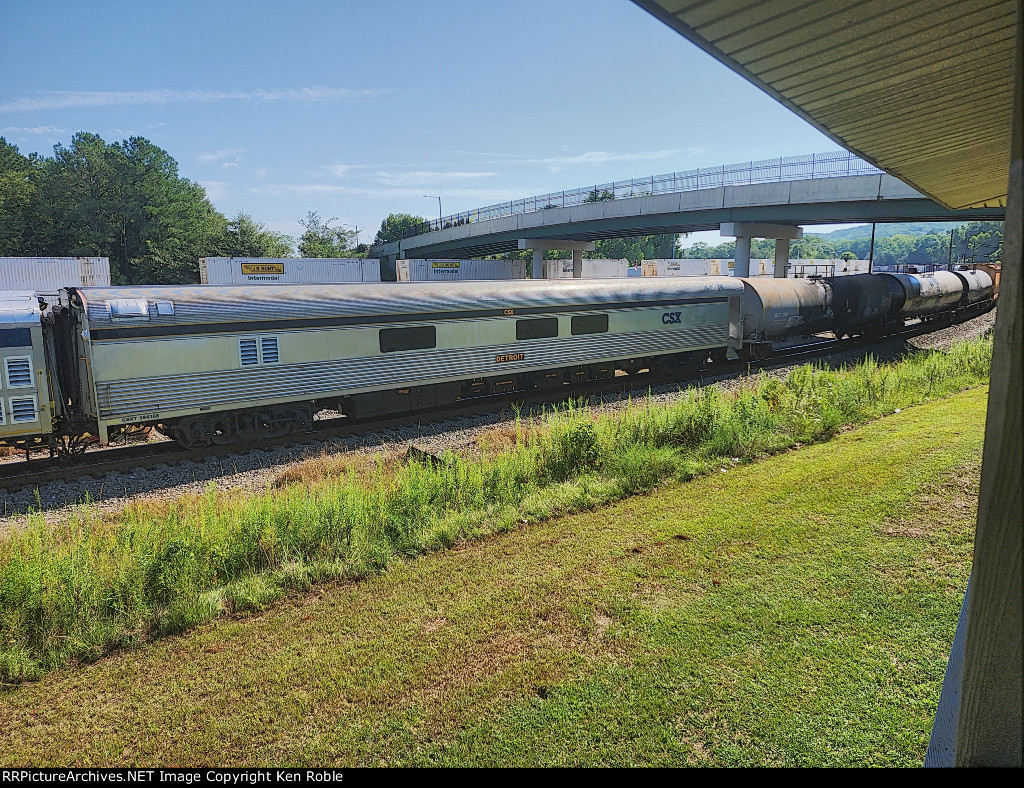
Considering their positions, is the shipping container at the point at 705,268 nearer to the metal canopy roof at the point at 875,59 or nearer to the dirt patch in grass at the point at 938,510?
the metal canopy roof at the point at 875,59

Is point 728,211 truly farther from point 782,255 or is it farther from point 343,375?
point 343,375

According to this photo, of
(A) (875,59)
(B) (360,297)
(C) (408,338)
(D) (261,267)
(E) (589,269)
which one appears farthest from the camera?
(E) (589,269)

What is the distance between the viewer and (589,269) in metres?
70.3

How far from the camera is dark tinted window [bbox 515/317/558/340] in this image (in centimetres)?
1666

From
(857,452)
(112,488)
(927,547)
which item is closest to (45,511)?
(112,488)

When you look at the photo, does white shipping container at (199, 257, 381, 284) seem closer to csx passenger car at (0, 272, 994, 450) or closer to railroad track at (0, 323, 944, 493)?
csx passenger car at (0, 272, 994, 450)

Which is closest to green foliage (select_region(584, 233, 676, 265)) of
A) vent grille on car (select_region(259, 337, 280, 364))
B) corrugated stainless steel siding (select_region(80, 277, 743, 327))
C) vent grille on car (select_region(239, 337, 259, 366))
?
corrugated stainless steel siding (select_region(80, 277, 743, 327))

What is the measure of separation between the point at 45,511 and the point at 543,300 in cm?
1180

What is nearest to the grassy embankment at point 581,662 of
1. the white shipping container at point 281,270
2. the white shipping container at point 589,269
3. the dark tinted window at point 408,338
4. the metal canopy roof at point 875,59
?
the metal canopy roof at point 875,59

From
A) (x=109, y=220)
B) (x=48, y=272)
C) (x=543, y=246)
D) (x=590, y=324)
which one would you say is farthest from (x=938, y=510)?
(x=109, y=220)

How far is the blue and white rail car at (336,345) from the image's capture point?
38.1 feet

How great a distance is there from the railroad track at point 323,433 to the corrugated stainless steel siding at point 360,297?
8.33 ft

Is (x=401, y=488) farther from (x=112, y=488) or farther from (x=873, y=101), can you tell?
(x=873, y=101)

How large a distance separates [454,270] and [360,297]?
48.0 metres
